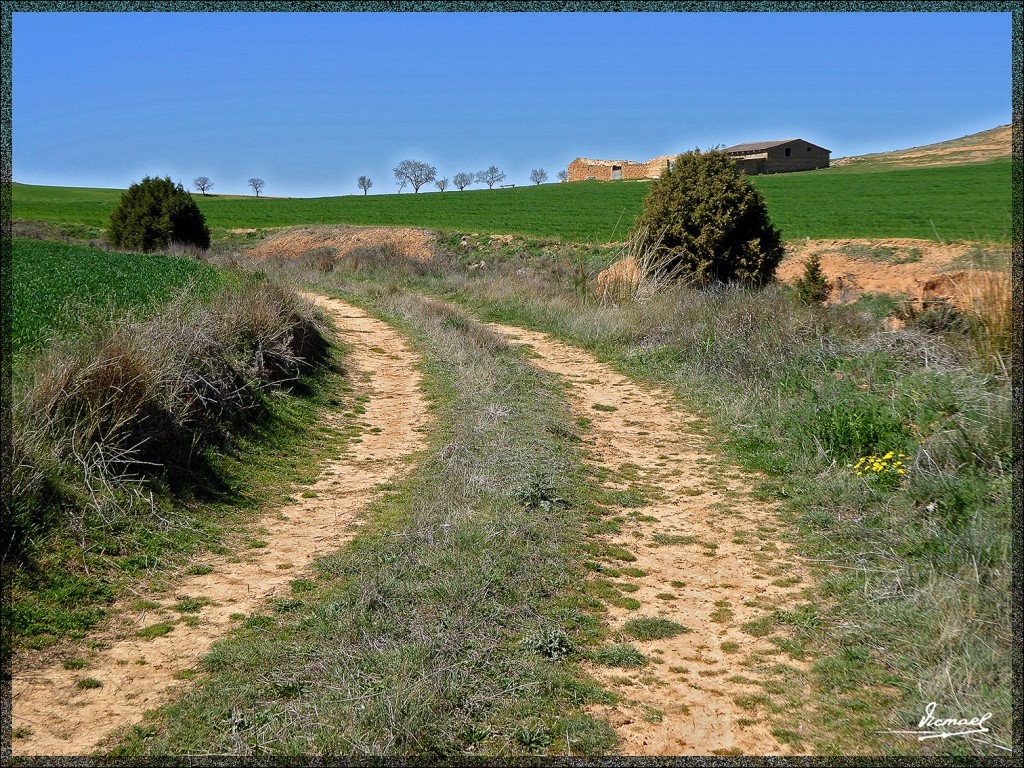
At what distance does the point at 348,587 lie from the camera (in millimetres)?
4898

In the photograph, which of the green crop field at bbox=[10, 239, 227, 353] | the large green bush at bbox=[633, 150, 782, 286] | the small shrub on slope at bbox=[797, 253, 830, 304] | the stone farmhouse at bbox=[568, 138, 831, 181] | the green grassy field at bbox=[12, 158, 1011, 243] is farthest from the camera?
the stone farmhouse at bbox=[568, 138, 831, 181]

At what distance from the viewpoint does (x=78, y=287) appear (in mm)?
11469

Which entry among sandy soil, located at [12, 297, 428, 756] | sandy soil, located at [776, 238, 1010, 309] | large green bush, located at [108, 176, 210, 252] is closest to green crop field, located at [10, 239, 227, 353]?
sandy soil, located at [12, 297, 428, 756]

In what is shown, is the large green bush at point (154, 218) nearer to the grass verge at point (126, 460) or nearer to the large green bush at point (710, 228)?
the large green bush at point (710, 228)

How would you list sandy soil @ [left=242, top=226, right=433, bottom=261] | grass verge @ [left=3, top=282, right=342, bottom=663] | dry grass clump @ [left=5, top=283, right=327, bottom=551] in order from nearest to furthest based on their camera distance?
grass verge @ [left=3, top=282, right=342, bottom=663], dry grass clump @ [left=5, top=283, right=327, bottom=551], sandy soil @ [left=242, top=226, right=433, bottom=261]

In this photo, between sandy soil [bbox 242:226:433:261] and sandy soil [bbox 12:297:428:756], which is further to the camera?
sandy soil [bbox 242:226:433:261]

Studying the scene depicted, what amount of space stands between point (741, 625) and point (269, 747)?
2.71 metres

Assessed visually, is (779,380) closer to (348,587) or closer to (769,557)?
(769,557)

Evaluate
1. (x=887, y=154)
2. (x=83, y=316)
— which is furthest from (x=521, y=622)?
(x=887, y=154)

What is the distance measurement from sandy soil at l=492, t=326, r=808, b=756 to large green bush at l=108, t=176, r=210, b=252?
2368cm

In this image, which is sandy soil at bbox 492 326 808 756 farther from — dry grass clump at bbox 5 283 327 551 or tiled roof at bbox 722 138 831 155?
tiled roof at bbox 722 138 831 155

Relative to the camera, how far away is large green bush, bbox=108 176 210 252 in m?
27.7

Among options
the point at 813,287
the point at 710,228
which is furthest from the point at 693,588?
the point at 813,287

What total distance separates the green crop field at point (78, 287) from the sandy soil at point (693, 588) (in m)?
5.53
